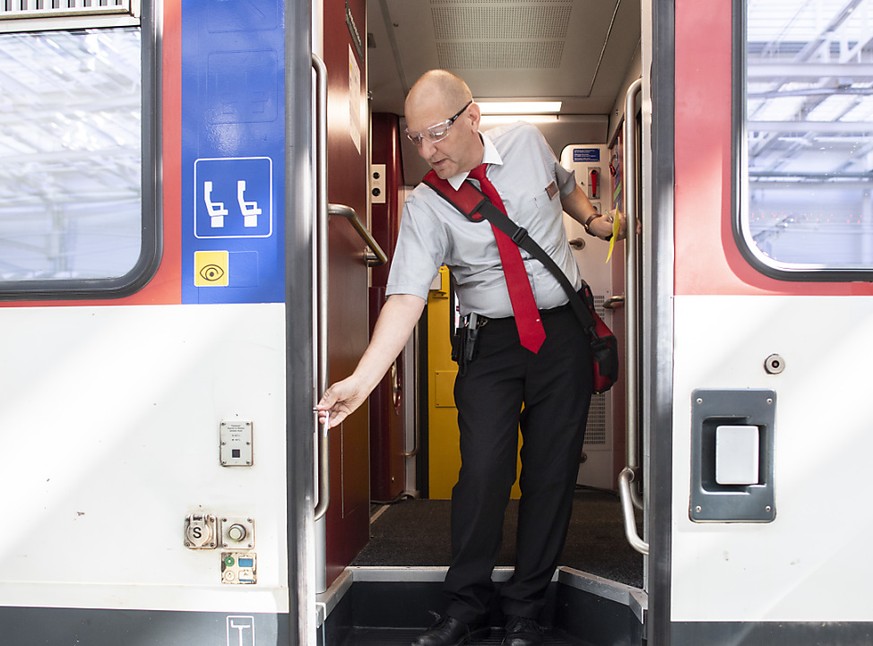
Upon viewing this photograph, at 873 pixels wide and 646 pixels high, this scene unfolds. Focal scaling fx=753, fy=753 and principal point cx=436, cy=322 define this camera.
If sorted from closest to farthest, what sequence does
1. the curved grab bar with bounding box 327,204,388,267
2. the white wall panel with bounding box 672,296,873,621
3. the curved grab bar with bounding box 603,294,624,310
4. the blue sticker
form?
the white wall panel with bounding box 672,296,873,621, the blue sticker, the curved grab bar with bounding box 327,204,388,267, the curved grab bar with bounding box 603,294,624,310

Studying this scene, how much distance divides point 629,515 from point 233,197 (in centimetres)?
134

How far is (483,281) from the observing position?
2.40 m

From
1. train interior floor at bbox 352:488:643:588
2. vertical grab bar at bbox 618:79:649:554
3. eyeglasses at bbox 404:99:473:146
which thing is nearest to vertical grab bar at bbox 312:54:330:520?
eyeglasses at bbox 404:99:473:146

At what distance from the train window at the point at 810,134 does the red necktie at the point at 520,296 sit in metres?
0.64

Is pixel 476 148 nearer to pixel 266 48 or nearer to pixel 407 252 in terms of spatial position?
pixel 407 252

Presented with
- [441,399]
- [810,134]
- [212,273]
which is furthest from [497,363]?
[441,399]

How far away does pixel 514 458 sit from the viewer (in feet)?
7.93

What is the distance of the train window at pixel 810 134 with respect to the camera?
6.23 feet

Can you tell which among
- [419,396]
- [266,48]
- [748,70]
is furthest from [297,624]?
[419,396]

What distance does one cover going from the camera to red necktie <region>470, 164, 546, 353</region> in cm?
228

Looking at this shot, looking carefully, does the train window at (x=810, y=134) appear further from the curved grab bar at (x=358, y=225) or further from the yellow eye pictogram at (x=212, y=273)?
the yellow eye pictogram at (x=212, y=273)

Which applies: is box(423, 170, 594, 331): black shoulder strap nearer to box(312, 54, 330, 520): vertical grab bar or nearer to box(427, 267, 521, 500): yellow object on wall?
box(312, 54, 330, 520): vertical grab bar

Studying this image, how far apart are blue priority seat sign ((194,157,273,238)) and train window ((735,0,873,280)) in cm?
122

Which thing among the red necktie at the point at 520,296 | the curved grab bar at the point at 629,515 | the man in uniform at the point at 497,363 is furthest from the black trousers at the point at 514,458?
the curved grab bar at the point at 629,515
